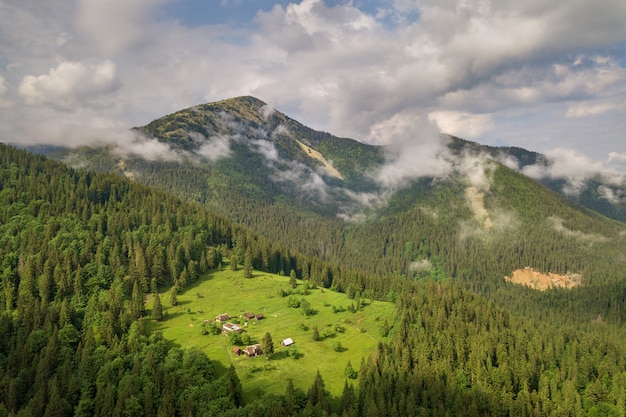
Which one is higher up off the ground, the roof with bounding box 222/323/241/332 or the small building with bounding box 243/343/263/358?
the roof with bounding box 222/323/241/332

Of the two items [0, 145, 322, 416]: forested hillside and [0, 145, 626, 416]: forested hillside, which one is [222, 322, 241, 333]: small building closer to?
[0, 145, 322, 416]: forested hillside

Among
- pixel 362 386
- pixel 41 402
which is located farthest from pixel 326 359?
pixel 41 402

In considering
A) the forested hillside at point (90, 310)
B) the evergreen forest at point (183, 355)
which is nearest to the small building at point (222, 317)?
the evergreen forest at point (183, 355)

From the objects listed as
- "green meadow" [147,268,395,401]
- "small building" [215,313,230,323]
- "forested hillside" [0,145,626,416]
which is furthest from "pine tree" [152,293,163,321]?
"small building" [215,313,230,323]

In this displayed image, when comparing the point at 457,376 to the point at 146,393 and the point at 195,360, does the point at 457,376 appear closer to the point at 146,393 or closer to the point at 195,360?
the point at 195,360

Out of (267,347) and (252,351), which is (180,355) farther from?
(267,347)

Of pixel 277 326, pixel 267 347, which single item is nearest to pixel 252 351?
pixel 267 347
